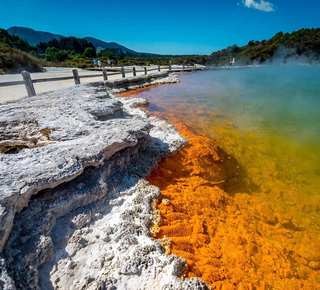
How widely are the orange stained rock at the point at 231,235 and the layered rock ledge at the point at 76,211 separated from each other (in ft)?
1.17

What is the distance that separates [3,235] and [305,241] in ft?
13.0

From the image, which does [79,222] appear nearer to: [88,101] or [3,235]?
[3,235]

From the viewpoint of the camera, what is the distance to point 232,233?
2660 mm

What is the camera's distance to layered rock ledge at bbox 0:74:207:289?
1.79 metres

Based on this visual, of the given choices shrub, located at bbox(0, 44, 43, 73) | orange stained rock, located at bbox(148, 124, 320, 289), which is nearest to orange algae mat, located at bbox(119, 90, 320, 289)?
orange stained rock, located at bbox(148, 124, 320, 289)

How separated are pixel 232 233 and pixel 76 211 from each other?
2344 mm

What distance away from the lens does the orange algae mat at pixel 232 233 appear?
2.16m

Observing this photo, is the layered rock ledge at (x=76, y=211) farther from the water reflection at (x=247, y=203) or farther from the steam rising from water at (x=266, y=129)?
the steam rising from water at (x=266, y=129)

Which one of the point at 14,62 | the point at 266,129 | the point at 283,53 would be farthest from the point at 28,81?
the point at 283,53

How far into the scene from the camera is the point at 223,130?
6484 mm

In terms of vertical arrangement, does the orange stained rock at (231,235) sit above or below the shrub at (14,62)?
below

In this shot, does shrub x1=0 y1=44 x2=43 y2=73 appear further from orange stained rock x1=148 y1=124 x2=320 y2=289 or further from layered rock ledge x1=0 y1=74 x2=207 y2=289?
orange stained rock x1=148 y1=124 x2=320 y2=289

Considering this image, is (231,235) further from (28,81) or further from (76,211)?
(28,81)

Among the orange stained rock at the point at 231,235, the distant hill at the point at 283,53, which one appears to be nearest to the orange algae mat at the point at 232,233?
the orange stained rock at the point at 231,235
